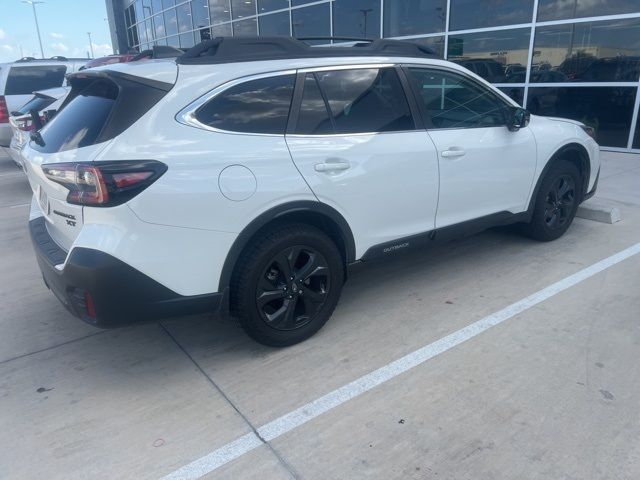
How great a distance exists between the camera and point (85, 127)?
2.77 m

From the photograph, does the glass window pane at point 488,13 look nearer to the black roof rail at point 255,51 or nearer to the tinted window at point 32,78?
the black roof rail at point 255,51

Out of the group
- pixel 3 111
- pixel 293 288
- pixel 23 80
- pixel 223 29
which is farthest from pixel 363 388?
pixel 223 29

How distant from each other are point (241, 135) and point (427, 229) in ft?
5.34

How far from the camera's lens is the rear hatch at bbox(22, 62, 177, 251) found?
2596 mm

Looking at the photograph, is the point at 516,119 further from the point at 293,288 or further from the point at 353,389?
the point at 353,389

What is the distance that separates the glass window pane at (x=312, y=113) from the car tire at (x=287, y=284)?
23.9 inches

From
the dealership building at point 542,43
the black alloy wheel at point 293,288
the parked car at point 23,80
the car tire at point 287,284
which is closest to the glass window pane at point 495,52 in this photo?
the dealership building at point 542,43

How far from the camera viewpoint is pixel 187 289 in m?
2.71

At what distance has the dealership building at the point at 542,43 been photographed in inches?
331

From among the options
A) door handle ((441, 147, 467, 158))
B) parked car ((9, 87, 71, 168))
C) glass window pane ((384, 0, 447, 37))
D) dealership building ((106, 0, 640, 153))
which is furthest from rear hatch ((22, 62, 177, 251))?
glass window pane ((384, 0, 447, 37))

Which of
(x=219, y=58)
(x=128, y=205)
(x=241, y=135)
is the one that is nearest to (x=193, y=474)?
(x=128, y=205)

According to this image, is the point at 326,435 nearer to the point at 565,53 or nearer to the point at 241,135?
the point at 241,135

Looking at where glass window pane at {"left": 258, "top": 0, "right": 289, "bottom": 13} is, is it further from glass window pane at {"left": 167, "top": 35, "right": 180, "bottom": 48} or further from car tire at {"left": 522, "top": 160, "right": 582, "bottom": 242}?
car tire at {"left": 522, "top": 160, "right": 582, "bottom": 242}

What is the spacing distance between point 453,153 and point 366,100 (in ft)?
2.61
